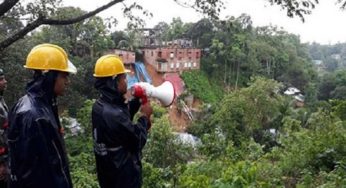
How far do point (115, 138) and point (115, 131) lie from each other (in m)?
0.06

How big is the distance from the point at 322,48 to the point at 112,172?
132035 millimetres

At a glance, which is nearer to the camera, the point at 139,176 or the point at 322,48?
the point at 139,176

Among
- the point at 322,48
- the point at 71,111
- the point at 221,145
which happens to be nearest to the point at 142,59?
the point at 71,111

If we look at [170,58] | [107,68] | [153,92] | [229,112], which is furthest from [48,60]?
[170,58]

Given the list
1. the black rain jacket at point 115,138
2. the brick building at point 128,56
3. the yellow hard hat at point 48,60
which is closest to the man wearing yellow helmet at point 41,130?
the yellow hard hat at point 48,60

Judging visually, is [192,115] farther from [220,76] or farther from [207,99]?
[220,76]

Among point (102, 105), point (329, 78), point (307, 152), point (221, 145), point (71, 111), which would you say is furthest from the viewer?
point (329, 78)

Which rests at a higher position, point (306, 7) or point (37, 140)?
point (306, 7)

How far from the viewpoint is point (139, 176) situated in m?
3.46

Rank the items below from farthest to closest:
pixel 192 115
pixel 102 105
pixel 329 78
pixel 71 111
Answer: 1. pixel 329 78
2. pixel 192 115
3. pixel 71 111
4. pixel 102 105

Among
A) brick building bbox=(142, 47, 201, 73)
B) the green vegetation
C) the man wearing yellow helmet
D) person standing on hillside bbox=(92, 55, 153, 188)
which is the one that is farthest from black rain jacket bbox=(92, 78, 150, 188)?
brick building bbox=(142, 47, 201, 73)

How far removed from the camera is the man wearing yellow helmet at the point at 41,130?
264 cm

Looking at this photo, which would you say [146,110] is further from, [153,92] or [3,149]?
[3,149]

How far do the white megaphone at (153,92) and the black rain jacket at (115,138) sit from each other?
19cm
